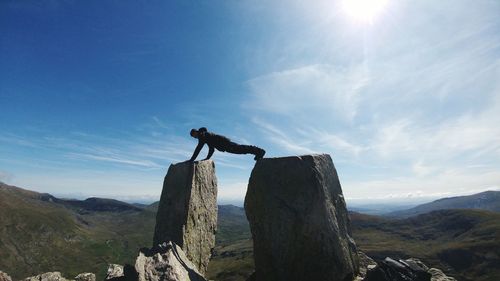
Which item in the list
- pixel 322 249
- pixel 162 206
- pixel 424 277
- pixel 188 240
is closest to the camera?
pixel 424 277

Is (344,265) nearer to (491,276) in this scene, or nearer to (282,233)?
(282,233)

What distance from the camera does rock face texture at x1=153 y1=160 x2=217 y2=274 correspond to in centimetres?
2259

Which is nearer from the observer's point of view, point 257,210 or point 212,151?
point 257,210

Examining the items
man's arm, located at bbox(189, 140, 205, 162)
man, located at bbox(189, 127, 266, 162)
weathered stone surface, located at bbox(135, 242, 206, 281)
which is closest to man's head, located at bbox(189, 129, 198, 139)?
man, located at bbox(189, 127, 266, 162)

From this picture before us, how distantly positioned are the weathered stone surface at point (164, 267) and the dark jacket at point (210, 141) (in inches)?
283

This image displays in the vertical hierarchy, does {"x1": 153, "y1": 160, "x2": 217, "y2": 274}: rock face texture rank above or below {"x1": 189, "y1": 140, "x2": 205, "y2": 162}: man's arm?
below

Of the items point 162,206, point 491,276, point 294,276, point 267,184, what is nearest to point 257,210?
point 267,184

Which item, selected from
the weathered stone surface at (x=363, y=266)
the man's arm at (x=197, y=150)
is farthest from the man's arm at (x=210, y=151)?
the weathered stone surface at (x=363, y=266)

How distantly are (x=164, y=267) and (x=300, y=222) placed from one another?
22.5 feet

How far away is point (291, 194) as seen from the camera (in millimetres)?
18781

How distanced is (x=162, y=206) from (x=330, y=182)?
1135cm

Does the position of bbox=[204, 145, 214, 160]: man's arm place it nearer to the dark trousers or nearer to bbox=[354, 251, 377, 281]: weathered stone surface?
the dark trousers

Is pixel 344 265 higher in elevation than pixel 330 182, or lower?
lower

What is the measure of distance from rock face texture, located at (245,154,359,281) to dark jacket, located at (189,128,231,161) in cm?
471
